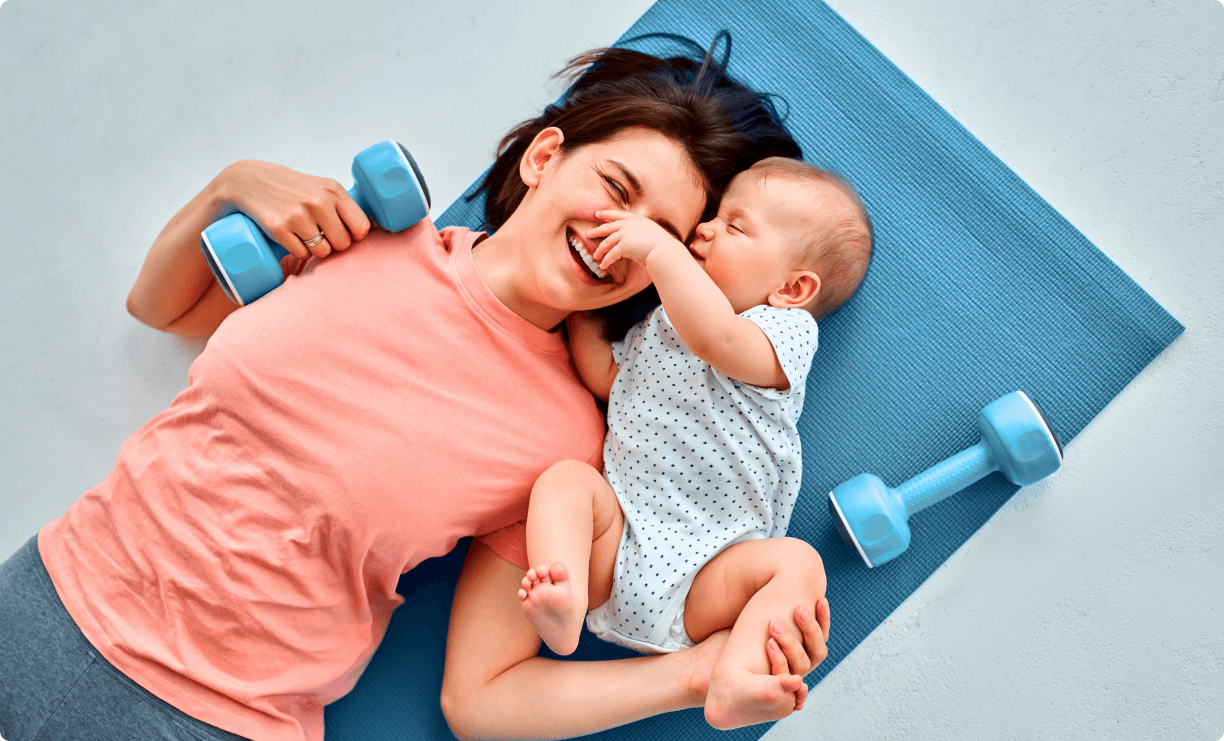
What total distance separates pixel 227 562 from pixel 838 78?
1.22 metres

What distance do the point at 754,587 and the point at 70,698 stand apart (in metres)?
0.90

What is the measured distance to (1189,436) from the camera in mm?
1290

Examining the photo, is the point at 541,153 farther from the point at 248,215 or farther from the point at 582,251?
the point at 248,215

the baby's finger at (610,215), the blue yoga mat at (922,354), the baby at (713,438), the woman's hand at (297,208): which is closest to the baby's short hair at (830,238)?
the baby at (713,438)

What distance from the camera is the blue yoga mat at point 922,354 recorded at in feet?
4.10

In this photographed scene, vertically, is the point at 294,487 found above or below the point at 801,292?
below

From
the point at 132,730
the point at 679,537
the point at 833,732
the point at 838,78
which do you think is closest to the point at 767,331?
the point at 679,537

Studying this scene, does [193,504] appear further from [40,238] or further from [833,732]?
[833,732]

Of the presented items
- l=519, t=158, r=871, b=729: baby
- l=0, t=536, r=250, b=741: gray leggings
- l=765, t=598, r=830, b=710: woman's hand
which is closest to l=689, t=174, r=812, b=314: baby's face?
l=519, t=158, r=871, b=729: baby

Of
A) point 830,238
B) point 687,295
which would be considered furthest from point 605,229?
point 830,238

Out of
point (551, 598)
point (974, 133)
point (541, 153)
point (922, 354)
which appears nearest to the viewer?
point (551, 598)

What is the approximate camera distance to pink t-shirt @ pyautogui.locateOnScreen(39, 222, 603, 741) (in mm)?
993

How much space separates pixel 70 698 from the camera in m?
0.97

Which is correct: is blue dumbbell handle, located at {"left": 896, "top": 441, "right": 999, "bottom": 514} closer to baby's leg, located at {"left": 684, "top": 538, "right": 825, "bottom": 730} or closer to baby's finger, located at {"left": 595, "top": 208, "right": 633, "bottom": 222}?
baby's leg, located at {"left": 684, "top": 538, "right": 825, "bottom": 730}
